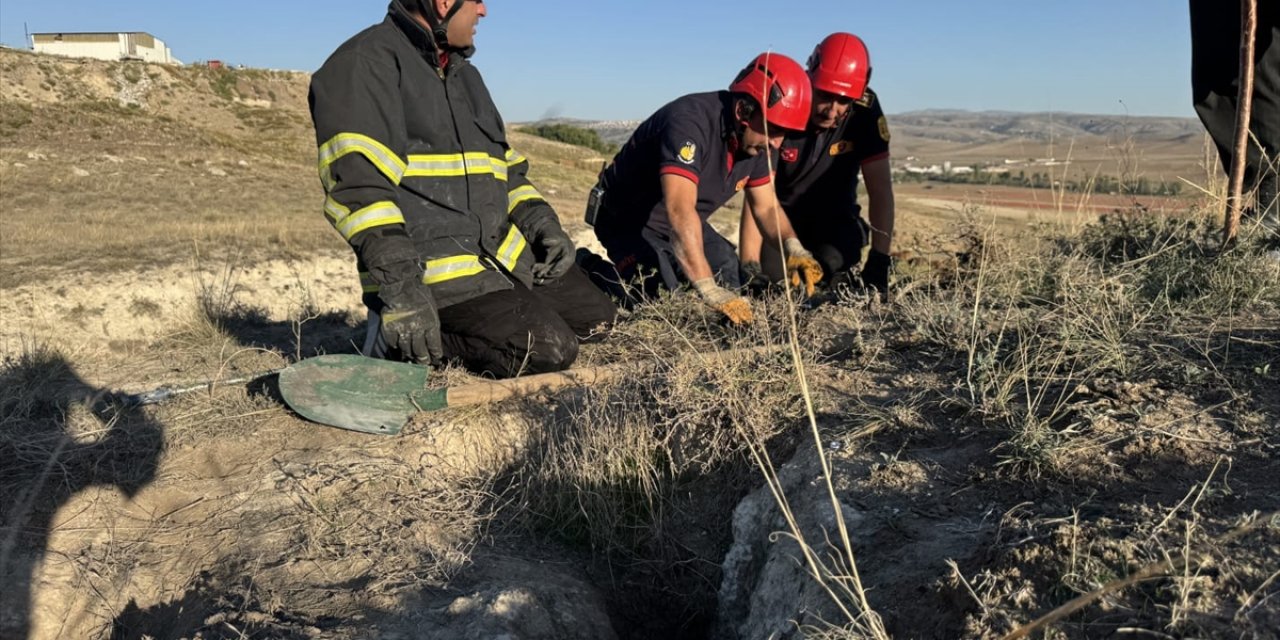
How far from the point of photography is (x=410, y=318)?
334cm

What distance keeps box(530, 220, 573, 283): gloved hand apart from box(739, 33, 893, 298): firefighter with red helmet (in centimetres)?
99

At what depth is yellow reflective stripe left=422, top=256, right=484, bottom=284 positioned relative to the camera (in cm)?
365

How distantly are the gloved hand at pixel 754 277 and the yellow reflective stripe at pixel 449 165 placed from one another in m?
1.88

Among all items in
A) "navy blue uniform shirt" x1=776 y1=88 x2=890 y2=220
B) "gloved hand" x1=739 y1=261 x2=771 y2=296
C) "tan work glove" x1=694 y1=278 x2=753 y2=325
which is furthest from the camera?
"gloved hand" x1=739 y1=261 x2=771 y2=296

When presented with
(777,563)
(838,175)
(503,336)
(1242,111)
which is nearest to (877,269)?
(838,175)

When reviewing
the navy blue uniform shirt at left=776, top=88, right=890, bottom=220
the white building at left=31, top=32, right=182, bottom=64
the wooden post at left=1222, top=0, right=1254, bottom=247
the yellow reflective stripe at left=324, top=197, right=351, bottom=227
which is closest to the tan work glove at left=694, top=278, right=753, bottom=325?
the navy blue uniform shirt at left=776, top=88, right=890, bottom=220

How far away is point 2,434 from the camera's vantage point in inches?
123

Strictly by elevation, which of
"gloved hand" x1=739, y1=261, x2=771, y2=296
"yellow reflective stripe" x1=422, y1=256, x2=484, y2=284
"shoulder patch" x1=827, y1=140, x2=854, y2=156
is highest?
"shoulder patch" x1=827, y1=140, x2=854, y2=156

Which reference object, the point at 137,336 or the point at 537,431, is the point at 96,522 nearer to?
the point at 537,431

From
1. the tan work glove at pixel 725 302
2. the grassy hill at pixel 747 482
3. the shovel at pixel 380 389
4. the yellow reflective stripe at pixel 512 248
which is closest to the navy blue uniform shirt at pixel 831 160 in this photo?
the grassy hill at pixel 747 482

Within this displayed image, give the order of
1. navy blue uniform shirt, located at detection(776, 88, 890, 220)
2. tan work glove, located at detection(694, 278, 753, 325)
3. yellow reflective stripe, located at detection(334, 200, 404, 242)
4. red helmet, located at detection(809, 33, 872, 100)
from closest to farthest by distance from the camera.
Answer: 1. yellow reflective stripe, located at detection(334, 200, 404, 242)
2. tan work glove, located at detection(694, 278, 753, 325)
3. red helmet, located at detection(809, 33, 872, 100)
4. navy blue uniform shirt, located at detection(776, 88, 890, 220)

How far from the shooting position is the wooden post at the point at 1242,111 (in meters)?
3.18

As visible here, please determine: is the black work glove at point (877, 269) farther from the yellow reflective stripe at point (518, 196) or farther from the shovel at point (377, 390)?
the shovel at point (377, 390)

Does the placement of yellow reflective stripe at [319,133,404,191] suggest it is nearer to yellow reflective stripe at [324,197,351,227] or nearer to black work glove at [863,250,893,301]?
yellow reflective stripe at [324,197,351,227]
